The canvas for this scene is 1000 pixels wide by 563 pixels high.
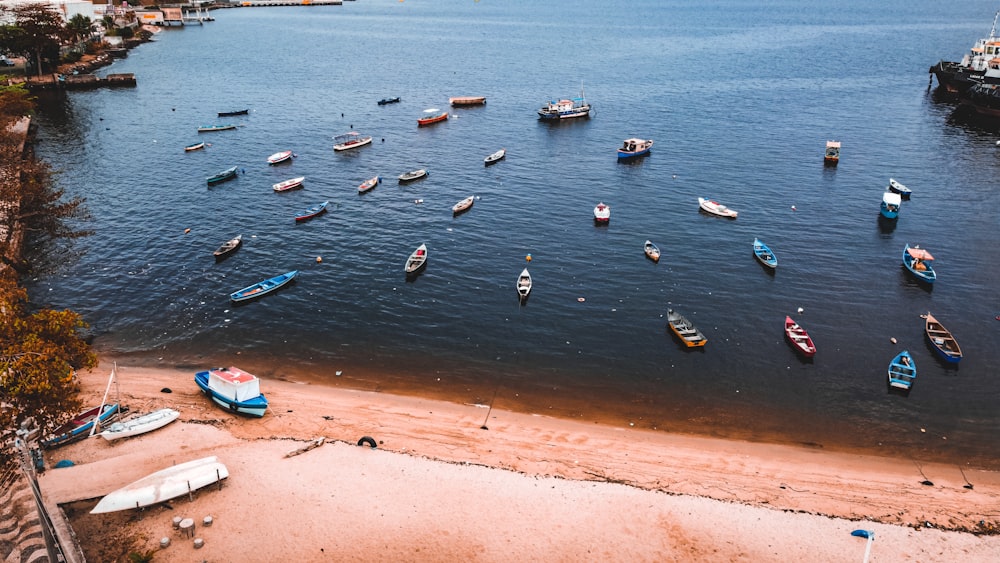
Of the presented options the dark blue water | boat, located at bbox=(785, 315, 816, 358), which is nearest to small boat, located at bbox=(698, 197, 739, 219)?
the dark blue water

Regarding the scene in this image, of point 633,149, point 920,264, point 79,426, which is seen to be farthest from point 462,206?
point 920,264

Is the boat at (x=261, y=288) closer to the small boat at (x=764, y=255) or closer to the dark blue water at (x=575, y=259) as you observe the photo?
the dark blue water at (x=575, y=259)

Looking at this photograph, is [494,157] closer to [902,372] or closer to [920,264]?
[920,264]

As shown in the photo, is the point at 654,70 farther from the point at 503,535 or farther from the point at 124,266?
the point at 503,535

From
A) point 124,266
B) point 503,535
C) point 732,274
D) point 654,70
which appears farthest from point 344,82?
point 503,535

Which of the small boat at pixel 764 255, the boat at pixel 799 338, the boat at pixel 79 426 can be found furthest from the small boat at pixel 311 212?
the boat at pixel 799 338

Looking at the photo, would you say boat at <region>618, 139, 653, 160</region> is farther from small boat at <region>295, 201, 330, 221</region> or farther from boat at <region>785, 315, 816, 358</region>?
boat at <region>785, 315, 816, 358</region>

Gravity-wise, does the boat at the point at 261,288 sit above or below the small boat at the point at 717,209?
below
